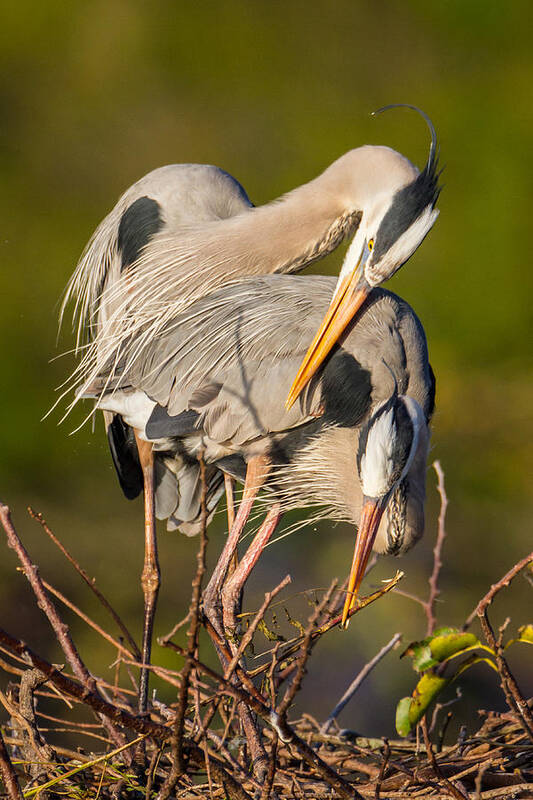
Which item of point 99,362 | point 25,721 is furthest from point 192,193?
point 25,721

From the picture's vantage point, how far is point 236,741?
7.02 feet

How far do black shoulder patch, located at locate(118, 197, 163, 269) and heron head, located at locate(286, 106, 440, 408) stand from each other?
65 cm

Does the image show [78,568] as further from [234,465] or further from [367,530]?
[234,465]

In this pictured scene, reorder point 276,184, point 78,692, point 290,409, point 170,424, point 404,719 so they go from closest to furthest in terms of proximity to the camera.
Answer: point 78,692, point 404,719, point 290,409, point 170,424, point 276,184

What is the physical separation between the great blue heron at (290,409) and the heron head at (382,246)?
0.04 metres

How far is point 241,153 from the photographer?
22.0 ft

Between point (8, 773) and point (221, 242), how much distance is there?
146 centimetres

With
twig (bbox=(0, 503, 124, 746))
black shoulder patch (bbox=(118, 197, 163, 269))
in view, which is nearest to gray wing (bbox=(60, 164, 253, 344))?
Result: black shoulder patch (bbox=(118, 197, 163, 269))

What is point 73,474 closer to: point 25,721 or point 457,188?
point 457,188

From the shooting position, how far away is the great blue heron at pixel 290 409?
2287mm

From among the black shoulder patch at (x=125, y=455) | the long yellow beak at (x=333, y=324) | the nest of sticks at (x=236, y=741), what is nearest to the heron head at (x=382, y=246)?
the long yellow beak at (x=333, y=324)

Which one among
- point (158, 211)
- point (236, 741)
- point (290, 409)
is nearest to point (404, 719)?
point (236, 741)

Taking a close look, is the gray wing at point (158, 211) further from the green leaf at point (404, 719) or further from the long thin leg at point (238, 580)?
the green leaf at point (404, 719)

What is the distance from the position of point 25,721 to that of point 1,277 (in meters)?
4.92
